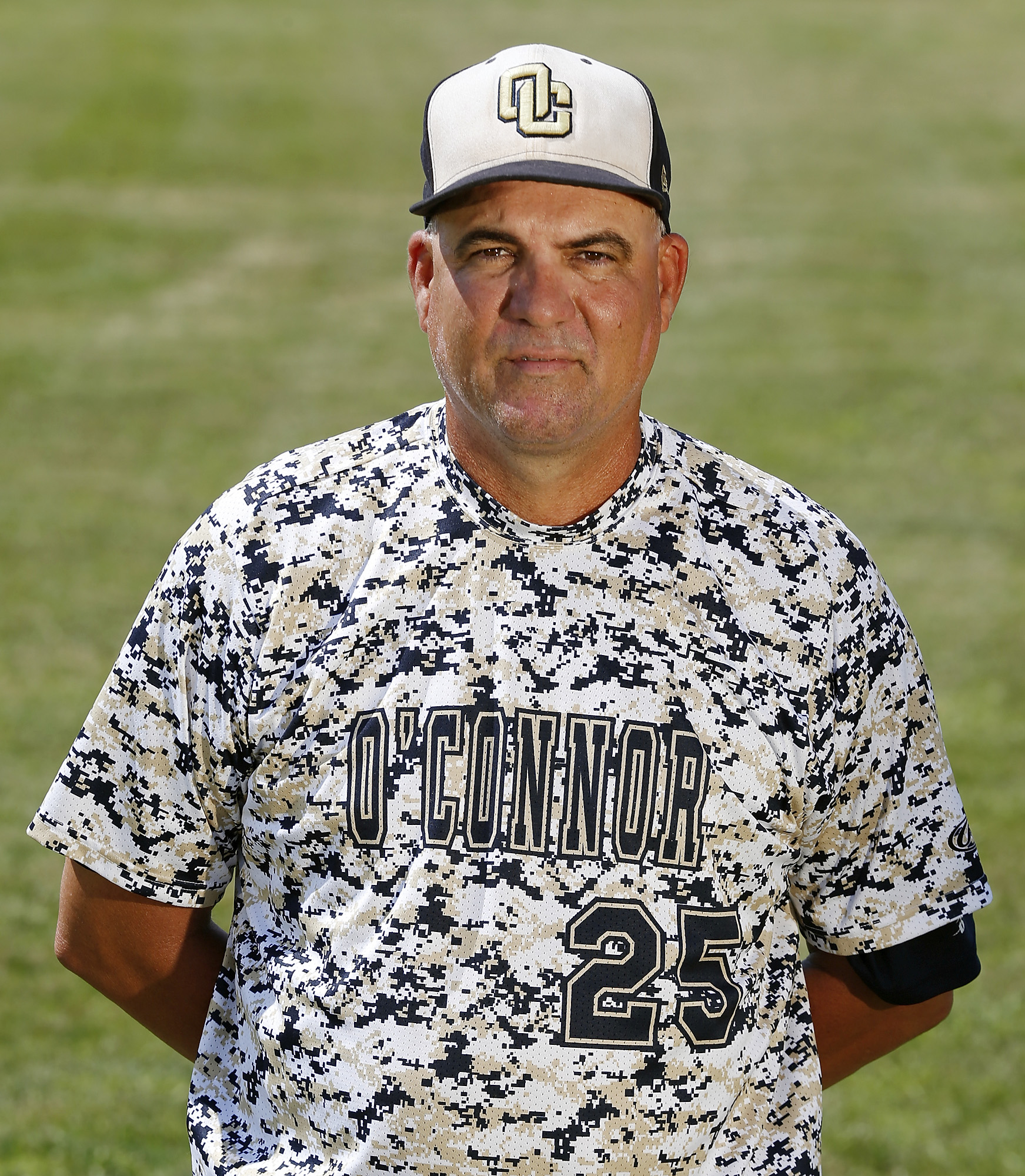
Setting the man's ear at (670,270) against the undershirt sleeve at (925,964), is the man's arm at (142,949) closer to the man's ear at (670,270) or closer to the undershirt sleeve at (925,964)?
the undershirt sleeve at (925,964)

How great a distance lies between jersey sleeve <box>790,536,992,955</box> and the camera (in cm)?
212

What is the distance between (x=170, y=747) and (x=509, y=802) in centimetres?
46

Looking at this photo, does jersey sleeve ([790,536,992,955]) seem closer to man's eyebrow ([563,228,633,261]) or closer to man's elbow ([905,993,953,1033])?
man's elbow ([905,993,953,1033])

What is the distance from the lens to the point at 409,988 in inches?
78.4

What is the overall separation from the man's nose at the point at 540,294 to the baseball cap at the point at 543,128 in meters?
0.11

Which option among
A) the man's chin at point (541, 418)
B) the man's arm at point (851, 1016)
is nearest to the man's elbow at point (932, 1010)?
the man's arm at point (851, 1016)

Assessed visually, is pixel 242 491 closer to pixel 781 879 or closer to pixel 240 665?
pixel 240 665

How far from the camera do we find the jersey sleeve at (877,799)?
2117 millimetres

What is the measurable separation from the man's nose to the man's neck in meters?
0.17

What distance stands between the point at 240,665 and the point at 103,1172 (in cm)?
296

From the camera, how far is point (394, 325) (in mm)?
14516

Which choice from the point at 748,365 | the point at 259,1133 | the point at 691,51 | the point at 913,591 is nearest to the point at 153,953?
the point at 259,1133

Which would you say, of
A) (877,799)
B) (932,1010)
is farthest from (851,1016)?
(877,799)

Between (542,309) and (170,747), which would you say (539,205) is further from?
(170,747)
